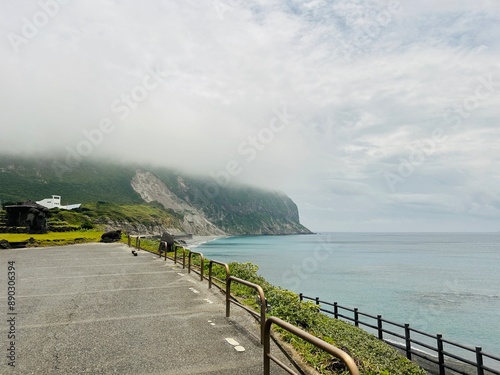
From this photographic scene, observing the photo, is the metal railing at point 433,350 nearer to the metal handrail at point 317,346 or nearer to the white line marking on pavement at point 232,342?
the white line marking on pavement at point 232,342

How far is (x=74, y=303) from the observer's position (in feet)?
35.9

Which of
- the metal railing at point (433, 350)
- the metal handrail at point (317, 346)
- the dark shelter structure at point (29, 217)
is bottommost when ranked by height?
the metal railing at point (433, 350)

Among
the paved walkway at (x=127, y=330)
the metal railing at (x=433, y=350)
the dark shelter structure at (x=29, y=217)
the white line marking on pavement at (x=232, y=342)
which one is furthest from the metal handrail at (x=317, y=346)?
the dark shelter structure at (x=29, y=217)

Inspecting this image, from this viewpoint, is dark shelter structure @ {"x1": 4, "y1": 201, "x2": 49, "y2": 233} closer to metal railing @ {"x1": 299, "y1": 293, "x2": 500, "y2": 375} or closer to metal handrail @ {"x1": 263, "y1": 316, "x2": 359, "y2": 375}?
metal railing @ {"x1": 299, "y1": 293, "x2": 500, "y2": 375}

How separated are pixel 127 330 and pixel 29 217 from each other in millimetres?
49837

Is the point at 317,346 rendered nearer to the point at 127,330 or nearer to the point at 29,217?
the point at 127,330

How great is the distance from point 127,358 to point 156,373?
908 mm

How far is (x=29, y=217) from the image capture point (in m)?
50.6

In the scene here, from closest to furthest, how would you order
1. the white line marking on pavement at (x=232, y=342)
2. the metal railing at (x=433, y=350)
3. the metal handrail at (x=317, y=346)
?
1. the metal handrail at (x=317, y=346)
2. the white line marking on pavement at (x=232, y=342)
3. the metal railing at (x=433, y=350)

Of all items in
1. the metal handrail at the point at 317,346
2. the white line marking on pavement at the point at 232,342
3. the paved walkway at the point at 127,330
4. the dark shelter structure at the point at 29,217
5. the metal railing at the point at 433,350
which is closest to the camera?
the metal handrail at the point at 317,346

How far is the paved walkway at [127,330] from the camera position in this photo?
6.18 metres

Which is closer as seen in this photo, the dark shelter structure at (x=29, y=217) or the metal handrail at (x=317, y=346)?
the metal handrail at (x=317, y=346)

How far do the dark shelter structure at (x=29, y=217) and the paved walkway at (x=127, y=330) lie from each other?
41.3m

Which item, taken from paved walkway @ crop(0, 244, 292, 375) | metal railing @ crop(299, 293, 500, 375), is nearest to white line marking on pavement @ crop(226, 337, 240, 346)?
paved walkway @ crop(0, 244, 292, 375)
